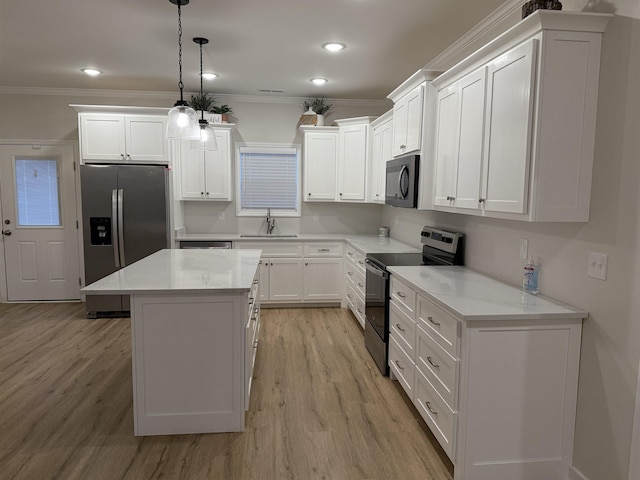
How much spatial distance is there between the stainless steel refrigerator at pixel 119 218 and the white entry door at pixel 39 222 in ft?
2.63


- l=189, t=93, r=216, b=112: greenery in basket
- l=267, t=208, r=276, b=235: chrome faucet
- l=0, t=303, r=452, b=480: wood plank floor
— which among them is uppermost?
l=189, t=93, r=216, b=112: greenery in basket

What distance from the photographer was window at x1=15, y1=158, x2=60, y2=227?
5.27 meters

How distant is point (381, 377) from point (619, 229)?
2052mm

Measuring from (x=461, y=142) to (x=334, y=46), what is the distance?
1543 millimetres

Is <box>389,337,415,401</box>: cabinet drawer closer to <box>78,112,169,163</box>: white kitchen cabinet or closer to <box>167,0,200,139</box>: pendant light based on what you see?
<box>167,0,200,139</box>: pendant light

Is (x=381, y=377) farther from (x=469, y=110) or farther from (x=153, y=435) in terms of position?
(x=469, y=110)

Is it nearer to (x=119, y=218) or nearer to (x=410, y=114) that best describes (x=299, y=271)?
(x=119, y=218)

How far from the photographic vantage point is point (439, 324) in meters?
2.25

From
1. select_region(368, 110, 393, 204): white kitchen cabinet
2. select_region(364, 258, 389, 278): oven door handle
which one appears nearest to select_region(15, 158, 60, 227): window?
select_region(368, 110, 393, 204): white kitchen cabinet

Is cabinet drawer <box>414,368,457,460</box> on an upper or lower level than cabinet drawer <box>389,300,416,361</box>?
lower

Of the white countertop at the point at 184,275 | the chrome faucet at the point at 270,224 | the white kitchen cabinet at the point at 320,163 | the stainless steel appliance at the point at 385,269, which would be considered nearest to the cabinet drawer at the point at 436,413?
the stainless steel appliance at the point at 385,269

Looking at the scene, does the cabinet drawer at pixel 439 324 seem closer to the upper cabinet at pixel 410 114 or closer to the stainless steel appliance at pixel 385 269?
the stainless steel appliance at pixel 385 269

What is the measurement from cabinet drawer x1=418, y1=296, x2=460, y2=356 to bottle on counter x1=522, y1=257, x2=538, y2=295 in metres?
0.56

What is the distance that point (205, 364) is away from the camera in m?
2.46
